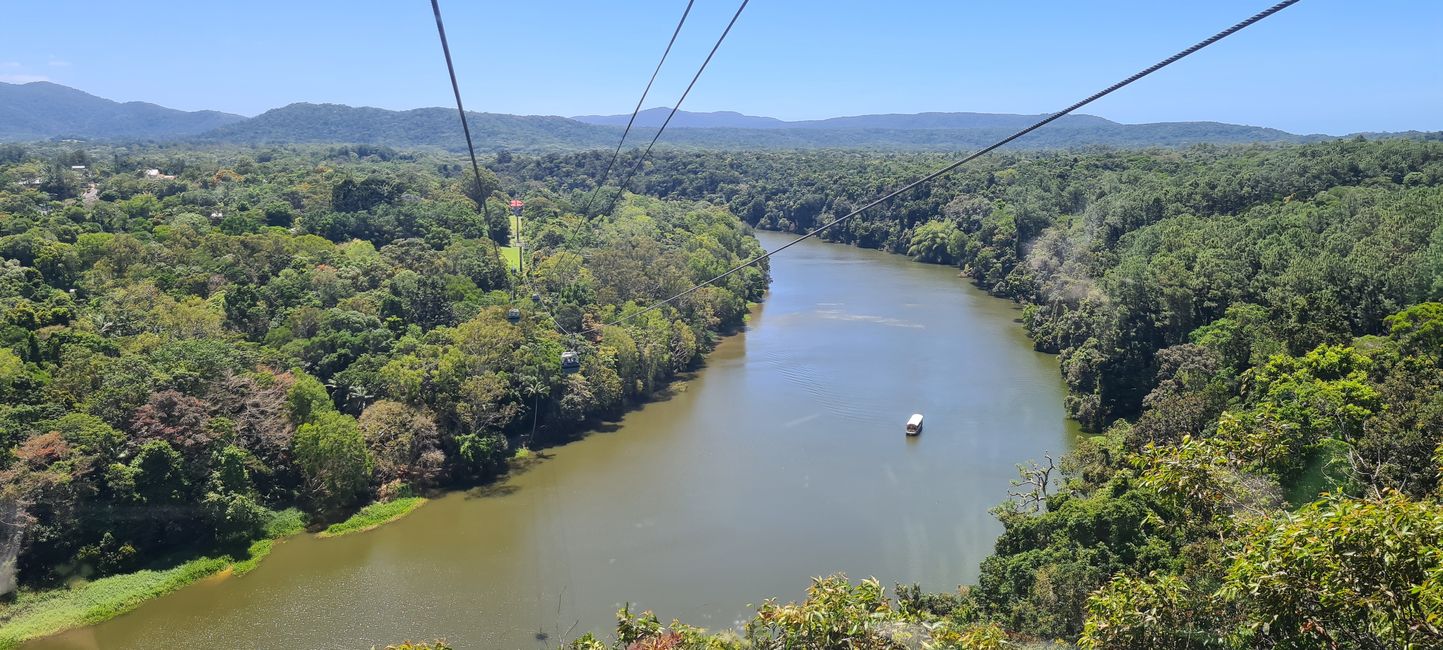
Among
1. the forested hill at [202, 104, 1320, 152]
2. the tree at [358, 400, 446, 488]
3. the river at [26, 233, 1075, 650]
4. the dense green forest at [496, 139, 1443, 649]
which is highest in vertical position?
the forested hill at [202, 104, 1320, 152]

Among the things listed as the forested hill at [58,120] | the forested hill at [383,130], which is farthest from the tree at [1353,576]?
the forested hill at [58,120]

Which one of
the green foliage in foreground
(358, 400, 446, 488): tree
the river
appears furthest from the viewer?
(358, 400, 446, 488): tree

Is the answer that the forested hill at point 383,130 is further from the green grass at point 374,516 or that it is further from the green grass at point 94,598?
the green grass at point 94,598

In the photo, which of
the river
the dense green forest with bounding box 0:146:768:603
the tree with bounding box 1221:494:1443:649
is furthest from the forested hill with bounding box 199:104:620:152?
the tree with bounding box 1221:494:1443:649

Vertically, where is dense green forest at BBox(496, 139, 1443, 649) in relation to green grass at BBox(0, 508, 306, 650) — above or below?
above

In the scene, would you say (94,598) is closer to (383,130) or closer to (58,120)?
(383,130)

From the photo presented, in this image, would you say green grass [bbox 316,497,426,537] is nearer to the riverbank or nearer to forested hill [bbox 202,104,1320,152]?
the riverbank

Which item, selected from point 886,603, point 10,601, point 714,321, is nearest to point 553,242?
point 714,321

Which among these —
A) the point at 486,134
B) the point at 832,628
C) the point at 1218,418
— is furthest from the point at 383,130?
the point at 832,628
